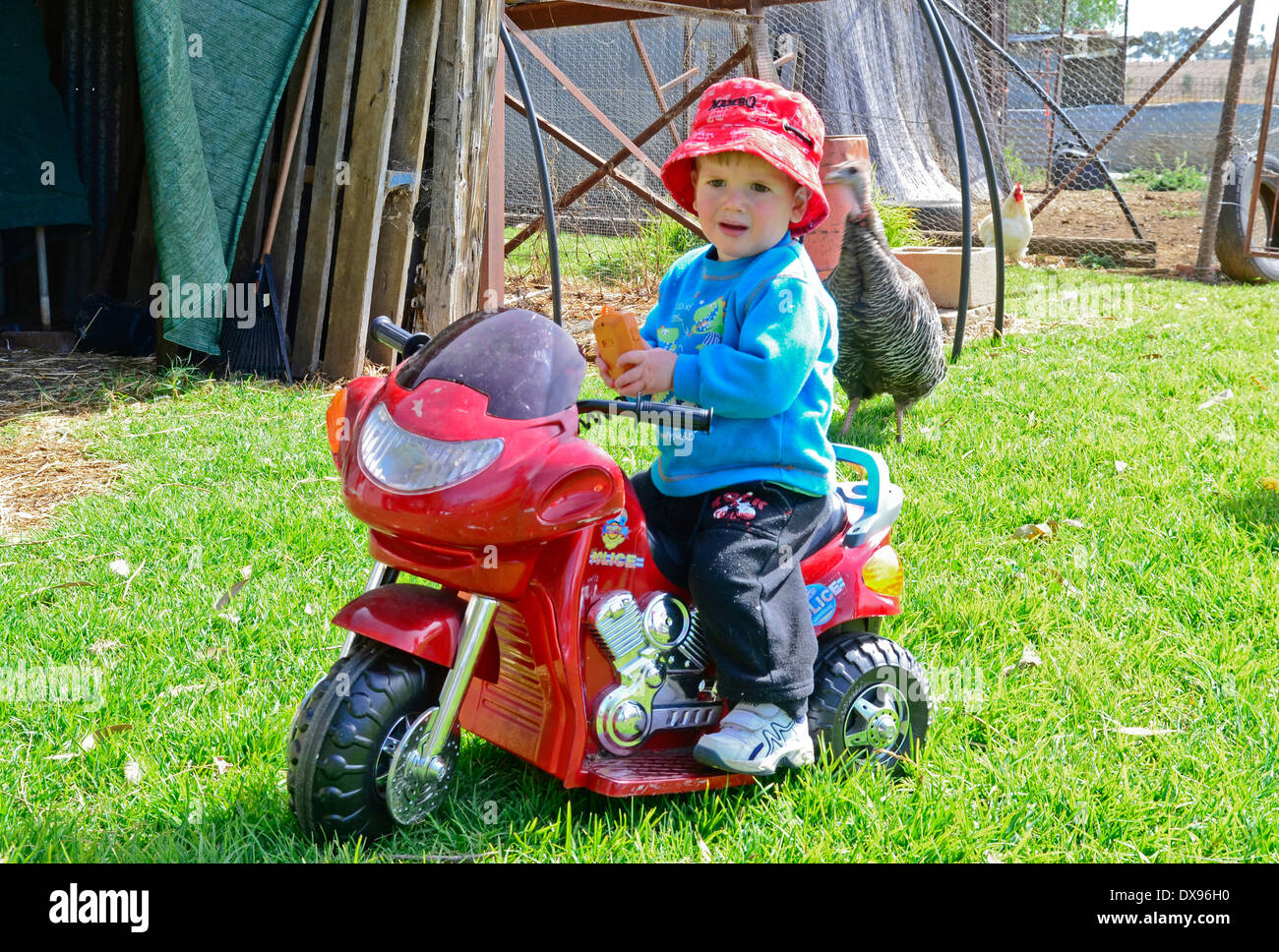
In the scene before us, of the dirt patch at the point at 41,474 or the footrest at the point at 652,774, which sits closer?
the footrest at the point at 652,774

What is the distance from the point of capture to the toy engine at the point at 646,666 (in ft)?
6.88

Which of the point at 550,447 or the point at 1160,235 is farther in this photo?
the point at 1160,235

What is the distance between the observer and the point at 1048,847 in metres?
2.10

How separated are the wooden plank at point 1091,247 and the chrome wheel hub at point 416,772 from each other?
9765mm

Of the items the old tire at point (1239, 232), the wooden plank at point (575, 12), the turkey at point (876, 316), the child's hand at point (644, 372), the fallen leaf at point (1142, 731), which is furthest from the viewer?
the old tire at point (1239, 232)

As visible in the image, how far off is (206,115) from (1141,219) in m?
12.2

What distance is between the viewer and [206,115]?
17.0ft

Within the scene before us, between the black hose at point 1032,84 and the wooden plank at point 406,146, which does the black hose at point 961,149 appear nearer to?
the black hose at point 1032,84

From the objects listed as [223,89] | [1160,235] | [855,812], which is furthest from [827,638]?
[1160,235]

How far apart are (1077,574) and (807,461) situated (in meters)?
1.56

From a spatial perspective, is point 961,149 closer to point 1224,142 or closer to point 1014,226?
point 1014,226

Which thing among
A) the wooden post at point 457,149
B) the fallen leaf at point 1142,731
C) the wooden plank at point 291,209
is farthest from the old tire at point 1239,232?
the fallen leaf at point 1142,731
